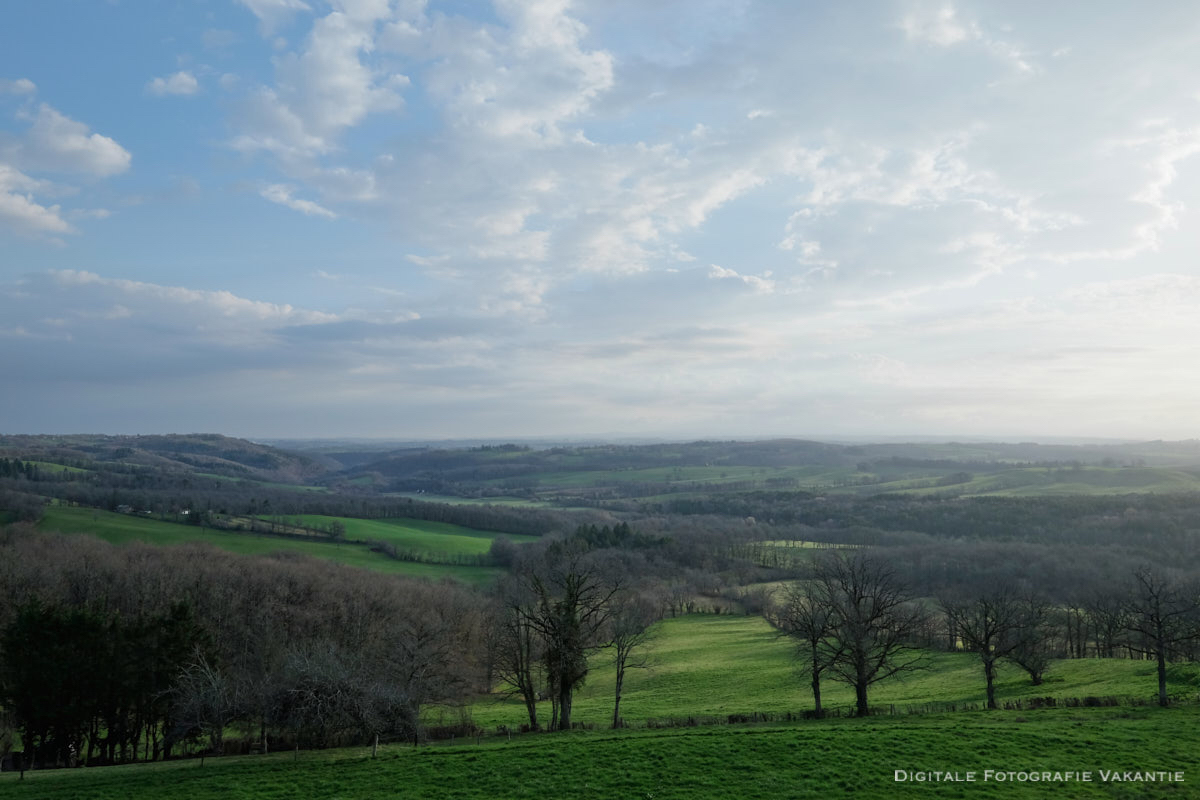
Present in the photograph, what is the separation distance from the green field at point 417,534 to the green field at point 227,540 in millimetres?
8989

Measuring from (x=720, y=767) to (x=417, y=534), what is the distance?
124780mm

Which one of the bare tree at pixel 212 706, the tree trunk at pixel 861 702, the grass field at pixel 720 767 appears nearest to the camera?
the grass field at pixel 720 767

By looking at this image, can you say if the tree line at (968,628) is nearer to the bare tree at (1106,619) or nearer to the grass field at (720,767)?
the bare tree at (1106,619)

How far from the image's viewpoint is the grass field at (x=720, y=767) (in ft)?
87.9

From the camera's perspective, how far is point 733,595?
111938mm

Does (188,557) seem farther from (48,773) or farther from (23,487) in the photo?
(23,487)

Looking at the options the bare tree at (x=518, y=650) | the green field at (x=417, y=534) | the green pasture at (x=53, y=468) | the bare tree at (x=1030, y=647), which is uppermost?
the green pasture at (x=53, y=468)

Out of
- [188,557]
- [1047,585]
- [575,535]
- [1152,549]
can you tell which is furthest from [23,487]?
[1152,549]

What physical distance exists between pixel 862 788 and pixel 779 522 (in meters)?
167

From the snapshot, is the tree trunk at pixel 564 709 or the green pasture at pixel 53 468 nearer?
A: the tree trunk at pixel 564 709

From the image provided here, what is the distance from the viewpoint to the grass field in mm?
26781

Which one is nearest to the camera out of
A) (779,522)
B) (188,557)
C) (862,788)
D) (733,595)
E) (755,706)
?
(862,788)

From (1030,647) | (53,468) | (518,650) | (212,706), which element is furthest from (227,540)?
(1030,647)

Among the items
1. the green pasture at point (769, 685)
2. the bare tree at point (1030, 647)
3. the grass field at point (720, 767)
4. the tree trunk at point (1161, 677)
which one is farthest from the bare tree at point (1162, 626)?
the bare tree at point (1030, 647)
